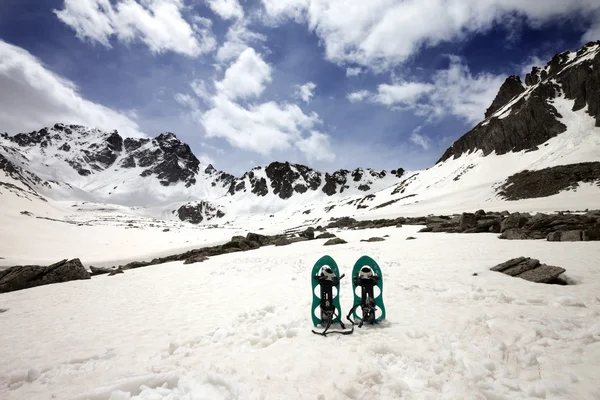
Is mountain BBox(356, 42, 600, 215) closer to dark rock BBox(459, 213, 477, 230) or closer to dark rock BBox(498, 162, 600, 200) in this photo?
dark rock BBox(498, 162, 600, 200)

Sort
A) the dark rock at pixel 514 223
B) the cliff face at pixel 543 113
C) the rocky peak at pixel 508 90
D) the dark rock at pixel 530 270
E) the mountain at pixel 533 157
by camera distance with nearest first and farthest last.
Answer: the dark rock at pixel 530 270 < the dark rock at pixel 514 223 < the mountain at pixel 533 157 < the cliff face at pixel 543 113 < the rocky peak at pixel 508 90

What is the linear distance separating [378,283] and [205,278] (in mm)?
10648

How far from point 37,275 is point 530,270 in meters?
25.2

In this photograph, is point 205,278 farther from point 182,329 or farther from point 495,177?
point 495,177

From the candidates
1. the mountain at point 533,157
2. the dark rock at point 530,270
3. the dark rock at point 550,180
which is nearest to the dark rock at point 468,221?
the dark rock at point 530,270

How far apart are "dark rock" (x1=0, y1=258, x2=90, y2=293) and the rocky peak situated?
173 meters

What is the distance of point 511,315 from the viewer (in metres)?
6.76

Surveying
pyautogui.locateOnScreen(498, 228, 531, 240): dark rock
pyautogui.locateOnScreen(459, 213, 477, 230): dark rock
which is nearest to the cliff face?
pyautogui.locateOnScreen(459, 213, 477, 230): dark rock

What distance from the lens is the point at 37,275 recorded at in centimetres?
1600

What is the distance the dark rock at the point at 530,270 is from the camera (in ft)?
30.2

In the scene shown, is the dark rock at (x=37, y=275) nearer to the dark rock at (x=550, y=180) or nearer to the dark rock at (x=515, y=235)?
the dark rock at (x=515, y=235)

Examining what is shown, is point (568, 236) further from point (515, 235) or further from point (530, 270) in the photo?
point (530, 270)

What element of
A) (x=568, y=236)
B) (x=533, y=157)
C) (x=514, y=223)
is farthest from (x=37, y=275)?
(x=533, y=157)

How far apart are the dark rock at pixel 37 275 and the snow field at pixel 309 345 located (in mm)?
5519
